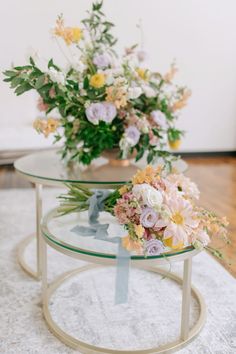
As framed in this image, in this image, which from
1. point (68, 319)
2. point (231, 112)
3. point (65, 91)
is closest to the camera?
point (68, 319)

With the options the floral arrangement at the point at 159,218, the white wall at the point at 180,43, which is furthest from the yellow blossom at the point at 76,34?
the white wall at the point at 180,43

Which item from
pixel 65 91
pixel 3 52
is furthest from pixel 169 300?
pixel 3 52

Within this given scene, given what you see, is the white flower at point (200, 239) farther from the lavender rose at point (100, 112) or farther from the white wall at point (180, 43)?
the white wall at point (180, 43)

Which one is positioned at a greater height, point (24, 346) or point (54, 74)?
point (54, 74)

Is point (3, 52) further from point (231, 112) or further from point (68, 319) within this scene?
point (68, 319)

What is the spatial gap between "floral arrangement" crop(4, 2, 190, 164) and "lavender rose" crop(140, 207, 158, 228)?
2.11 feet

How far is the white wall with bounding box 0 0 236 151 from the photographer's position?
14.9ft

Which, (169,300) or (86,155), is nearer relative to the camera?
(169,300)

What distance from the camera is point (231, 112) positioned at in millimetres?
5160

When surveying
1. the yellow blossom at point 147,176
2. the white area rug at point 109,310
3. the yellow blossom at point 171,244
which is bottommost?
the white area rug at point 109,310

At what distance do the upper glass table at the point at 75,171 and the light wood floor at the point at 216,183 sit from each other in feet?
A: 2.41

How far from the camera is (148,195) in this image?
4.35 feet

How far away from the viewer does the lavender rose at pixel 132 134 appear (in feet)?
6.37

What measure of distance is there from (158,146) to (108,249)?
72 centimetres
